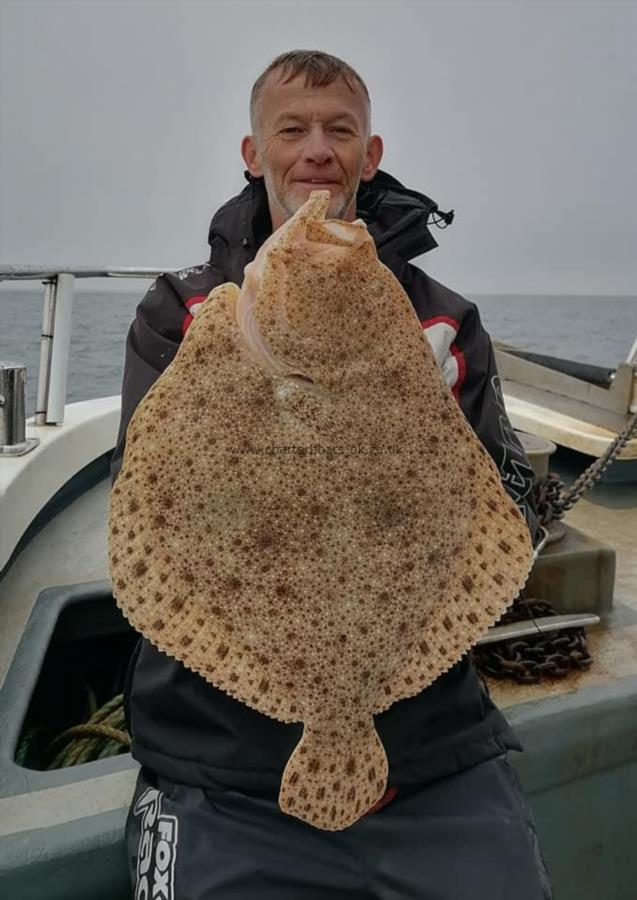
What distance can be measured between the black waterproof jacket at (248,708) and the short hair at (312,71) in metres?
0.28

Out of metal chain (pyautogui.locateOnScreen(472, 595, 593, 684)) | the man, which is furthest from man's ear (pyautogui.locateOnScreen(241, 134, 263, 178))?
metal chain (pyautogui.locateOnScreen(472, 595, 593, 684))

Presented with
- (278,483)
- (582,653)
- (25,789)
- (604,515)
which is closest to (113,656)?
(25,789)

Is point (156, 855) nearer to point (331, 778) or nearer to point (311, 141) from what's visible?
point (331, 778)

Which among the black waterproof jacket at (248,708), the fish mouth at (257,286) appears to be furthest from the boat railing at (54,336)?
the fish mouth at (257,286)

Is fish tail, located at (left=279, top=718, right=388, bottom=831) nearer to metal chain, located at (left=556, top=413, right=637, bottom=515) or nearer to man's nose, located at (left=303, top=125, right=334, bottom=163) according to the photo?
man's nose, located at (left=303, top=125, right=334, bottom=163)

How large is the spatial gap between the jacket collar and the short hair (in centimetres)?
22

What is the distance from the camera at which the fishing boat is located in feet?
6.30

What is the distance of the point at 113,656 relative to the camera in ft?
11.0

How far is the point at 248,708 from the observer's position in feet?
5.74

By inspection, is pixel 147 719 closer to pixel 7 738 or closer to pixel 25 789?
pixel 25 789

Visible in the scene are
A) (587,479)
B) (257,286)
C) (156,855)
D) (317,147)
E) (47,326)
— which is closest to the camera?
(257,286)

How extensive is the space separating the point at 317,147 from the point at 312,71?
0.24 metres

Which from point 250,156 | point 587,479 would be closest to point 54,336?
point 250,156

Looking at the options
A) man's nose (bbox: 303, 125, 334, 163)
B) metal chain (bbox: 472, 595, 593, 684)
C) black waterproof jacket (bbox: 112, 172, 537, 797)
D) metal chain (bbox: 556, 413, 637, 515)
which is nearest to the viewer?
black waterproof jacket (bbox: 112, 172, 537, 797)
